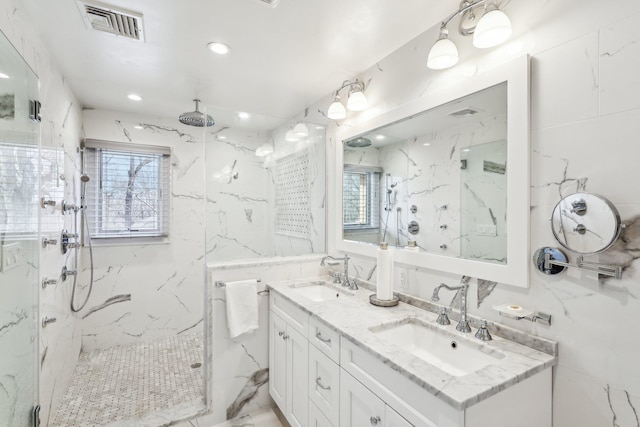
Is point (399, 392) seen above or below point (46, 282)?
below

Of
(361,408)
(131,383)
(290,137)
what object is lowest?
(131,383)

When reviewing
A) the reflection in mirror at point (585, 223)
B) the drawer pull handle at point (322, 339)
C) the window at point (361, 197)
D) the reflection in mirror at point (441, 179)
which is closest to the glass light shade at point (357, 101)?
the reflection in mirror at point (441, 179)

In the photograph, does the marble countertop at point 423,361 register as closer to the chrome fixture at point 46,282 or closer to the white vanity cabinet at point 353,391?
the white vanity cabinet at point 353,391

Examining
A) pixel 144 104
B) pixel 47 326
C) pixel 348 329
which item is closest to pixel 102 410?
pixel 47 326

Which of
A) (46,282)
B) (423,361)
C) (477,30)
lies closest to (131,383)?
(46,282)

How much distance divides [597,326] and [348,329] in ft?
3.00

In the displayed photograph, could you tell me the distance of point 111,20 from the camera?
5.30 ft

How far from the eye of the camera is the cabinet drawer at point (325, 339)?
150cm

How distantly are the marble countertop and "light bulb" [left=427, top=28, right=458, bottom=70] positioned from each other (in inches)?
49.0

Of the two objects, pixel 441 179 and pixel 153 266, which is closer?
pixel 441 179

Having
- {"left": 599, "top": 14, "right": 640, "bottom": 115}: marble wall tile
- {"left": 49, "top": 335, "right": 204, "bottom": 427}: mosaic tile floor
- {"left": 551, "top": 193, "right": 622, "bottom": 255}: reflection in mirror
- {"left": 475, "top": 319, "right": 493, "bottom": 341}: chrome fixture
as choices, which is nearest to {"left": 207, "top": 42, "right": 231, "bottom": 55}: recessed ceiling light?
{"left": 599, "top": 14, "right": 640, "bottom": 115}: marble wall tile

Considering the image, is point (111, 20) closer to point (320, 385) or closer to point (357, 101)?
point (357, 101)

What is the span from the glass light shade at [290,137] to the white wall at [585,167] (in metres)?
1.76

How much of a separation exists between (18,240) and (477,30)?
7.67 feet
